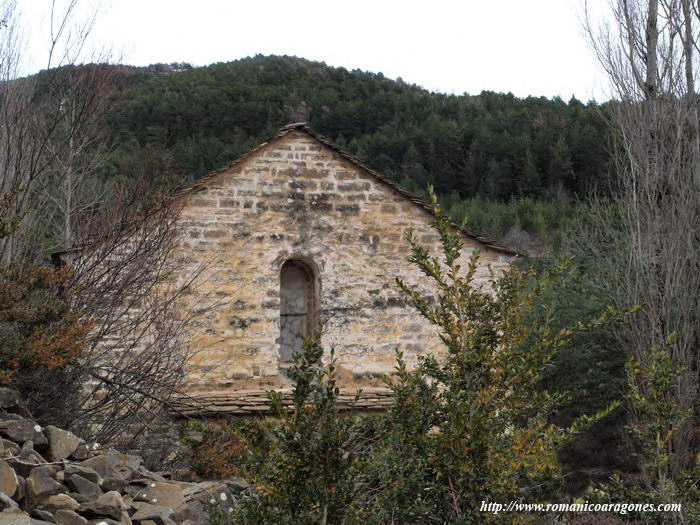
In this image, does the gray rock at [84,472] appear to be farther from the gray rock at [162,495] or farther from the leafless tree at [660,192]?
the leafless tree at [660,192]

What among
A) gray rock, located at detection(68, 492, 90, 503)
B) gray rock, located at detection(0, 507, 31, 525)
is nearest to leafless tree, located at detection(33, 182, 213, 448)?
gray rock, located at detection(68, 492, 90, 503)

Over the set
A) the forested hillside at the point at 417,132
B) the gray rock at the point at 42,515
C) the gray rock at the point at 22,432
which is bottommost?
the gray rock at the point at 42,515

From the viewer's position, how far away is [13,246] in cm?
1025

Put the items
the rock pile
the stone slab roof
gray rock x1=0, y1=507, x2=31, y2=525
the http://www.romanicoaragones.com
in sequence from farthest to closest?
the stone slab roof → the rock pile → gray rock x1=0, y1=507, x2=31, y2=525 → the http://www.romanicoaragones.com

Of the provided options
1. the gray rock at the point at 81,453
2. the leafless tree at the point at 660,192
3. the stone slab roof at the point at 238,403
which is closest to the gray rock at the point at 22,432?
the gray rock at the point at 81,453

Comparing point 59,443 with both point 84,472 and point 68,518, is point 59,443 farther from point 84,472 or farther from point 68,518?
point 68,518

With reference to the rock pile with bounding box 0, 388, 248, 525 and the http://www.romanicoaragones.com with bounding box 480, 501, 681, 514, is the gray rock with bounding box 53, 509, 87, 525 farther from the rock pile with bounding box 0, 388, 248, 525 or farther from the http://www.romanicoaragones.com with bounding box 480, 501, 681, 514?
the http://www.romanicoaragones.com with bounding box 480, 501, 681, 514

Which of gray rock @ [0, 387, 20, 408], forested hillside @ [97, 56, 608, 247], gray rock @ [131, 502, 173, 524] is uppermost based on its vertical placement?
forested hillside @ [97, 56, 608, 247]

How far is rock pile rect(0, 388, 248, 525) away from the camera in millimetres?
6117

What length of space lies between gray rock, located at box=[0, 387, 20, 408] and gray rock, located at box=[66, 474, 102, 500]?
1.12 m

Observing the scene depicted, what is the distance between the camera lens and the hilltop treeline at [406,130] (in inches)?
1175

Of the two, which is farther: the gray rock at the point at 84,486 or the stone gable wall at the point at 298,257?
the stone gable wall at the point at 298,257

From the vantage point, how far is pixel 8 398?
737 centimetres

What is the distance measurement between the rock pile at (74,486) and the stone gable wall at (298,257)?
3.69 metres
